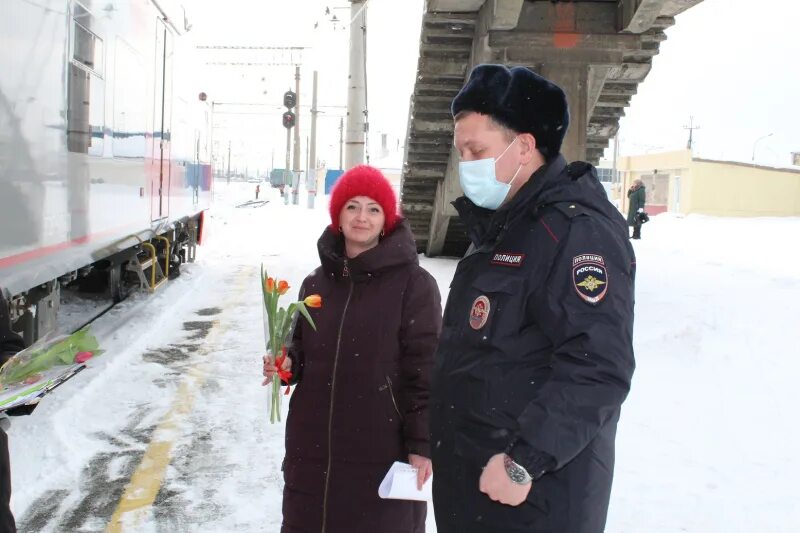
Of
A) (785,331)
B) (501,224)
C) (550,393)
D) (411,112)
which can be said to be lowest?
(785,331)

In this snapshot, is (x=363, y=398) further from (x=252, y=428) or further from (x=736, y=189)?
(x=736, y=189)

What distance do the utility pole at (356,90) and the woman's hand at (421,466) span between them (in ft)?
25.6

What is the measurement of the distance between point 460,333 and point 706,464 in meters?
3.15

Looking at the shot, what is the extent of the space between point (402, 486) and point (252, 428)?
2959mm

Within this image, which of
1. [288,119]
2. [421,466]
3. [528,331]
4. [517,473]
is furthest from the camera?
[288,119]

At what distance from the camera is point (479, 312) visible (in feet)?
6.41

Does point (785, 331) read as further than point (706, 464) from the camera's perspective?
Yes

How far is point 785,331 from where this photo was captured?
732 cm

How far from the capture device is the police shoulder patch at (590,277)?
176 centimetres

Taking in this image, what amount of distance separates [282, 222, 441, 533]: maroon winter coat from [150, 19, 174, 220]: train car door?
268 inches

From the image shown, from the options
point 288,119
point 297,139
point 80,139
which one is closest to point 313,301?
point 80,139

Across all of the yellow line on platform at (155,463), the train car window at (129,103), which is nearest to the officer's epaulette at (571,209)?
the yellow line on platform at (155,463)

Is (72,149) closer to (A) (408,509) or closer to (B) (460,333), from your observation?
(A) (408,509)

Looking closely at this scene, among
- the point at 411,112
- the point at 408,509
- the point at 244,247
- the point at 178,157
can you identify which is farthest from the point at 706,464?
the point at 244,247
